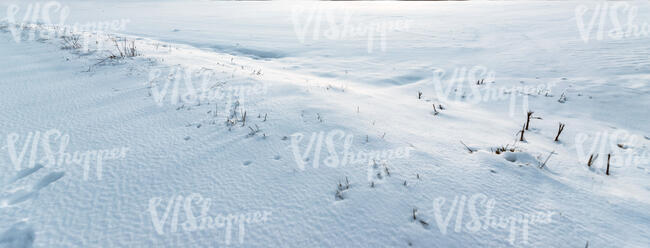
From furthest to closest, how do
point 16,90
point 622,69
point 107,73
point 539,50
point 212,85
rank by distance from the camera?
point 539,50, point 622,69, point 107,73, point 212,85, point 16,90

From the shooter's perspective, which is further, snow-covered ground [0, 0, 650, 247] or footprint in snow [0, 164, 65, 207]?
footprint in snow [0, 164, 65, 207]

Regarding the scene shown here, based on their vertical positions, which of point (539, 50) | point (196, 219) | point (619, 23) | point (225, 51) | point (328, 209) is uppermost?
point (619, 23)

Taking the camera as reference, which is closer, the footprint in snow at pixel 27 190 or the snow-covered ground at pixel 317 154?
the snow-covered ground at pixel 317 154

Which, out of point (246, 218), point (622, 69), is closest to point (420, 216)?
point (246, 218)

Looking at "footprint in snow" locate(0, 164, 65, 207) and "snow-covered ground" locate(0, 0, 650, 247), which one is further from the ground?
"snow-covered ground" locate(0, 0, 650, 247)

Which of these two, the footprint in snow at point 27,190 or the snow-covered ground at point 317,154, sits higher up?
the snow-covered ground at point 317,154

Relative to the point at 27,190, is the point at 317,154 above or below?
above

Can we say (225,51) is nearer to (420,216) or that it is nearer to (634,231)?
(420,216)

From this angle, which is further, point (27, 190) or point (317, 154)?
point (317, 154)
